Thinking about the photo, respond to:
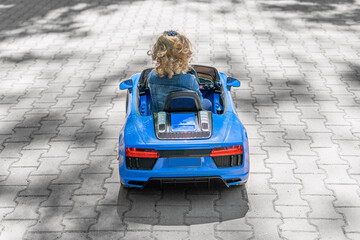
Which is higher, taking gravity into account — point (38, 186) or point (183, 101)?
point (183, 101)

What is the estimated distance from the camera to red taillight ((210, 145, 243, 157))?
172 inches

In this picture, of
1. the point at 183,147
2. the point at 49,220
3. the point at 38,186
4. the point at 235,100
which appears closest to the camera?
the point at 183,147

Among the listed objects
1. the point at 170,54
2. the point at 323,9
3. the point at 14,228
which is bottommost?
the point at 323,9

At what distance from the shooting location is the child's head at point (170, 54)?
480 centimetres

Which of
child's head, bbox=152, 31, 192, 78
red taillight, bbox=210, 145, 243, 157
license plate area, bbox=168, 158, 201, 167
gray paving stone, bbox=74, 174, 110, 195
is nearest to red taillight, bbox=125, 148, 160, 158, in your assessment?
license plate area, bbox=168, 158, 201, 167

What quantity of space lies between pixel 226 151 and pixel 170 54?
1.07 meters

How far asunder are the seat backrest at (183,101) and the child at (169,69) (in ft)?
0.57

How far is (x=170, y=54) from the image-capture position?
15.8 ft

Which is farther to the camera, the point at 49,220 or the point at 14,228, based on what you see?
the point at 49,220

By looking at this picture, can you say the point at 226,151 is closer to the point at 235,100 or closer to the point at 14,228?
the point at 14,228

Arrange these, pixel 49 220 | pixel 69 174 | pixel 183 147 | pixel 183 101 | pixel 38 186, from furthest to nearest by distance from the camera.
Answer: pixel 69 174 → pixel 38 186 → pixel 183 101 → pixel 49 220 → pixel 183 147

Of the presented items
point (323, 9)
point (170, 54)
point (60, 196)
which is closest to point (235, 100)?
point (170, 54)

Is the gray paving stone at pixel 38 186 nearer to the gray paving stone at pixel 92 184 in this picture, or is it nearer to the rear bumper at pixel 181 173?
the gray paving stone at pixel 92 184

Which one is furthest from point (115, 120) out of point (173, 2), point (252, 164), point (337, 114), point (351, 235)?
point (173, 2)
